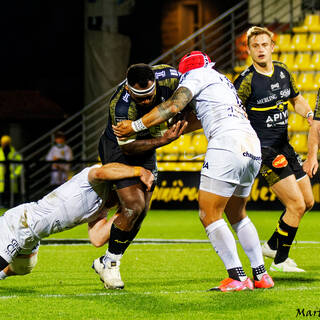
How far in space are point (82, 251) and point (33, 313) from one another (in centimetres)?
465

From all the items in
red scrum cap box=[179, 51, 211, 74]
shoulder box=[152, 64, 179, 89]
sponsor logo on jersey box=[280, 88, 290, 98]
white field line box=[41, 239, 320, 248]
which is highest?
red scrum cap box=[179, 51, 211, 74]

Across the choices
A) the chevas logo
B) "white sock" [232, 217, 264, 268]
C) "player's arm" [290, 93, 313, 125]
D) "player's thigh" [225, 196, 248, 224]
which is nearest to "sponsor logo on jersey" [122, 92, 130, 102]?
"player's thigh" [225, 196, 248, 224]

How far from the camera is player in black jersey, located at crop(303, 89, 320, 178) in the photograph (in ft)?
26.6

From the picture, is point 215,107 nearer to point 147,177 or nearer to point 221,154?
point 221,154

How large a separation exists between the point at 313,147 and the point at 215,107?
5.74ft

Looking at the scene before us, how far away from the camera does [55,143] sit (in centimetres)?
2038

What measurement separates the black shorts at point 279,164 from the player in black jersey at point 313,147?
0.73 feet

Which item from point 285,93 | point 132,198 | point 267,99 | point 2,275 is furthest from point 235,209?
point 2,275

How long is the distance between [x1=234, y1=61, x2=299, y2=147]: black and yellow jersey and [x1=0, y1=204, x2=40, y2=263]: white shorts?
8.85 feet

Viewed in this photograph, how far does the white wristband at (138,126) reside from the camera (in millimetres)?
6904

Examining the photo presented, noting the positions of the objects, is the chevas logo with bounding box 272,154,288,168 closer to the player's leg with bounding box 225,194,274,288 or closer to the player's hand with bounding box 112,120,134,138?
the player's leg with bounding box 225,194,274,288

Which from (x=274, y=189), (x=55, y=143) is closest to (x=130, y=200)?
(x=274, y=189)

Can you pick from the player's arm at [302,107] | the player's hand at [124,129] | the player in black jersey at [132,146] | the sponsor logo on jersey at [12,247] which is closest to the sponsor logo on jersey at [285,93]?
the player's arm at [302,107]

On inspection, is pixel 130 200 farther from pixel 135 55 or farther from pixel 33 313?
pixel 135 55
